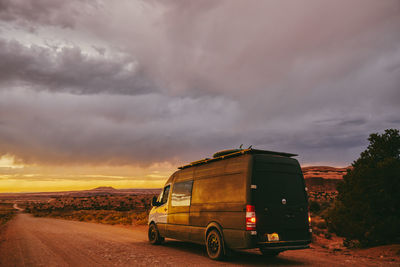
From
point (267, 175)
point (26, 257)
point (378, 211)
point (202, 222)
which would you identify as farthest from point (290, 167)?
point (26, 257)

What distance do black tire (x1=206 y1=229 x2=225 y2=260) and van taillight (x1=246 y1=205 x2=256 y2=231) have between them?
1211 mm

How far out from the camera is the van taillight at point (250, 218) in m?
7.52

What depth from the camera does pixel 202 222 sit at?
9.19 m

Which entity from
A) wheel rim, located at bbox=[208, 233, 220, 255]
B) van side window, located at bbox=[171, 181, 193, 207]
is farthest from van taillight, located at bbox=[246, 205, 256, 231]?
van side window, located at bbox=[171, 181, 193, 207]

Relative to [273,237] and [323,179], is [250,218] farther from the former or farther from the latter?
[323,179]

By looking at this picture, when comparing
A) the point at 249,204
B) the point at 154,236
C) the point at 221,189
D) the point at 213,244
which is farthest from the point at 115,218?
the point at 249,204

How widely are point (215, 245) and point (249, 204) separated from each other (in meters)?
1.92

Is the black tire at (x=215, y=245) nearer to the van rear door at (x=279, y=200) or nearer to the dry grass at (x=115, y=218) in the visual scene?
the van rear door at (x=279, y=200)

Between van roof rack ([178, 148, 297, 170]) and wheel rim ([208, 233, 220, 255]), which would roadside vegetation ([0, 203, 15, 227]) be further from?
wheel rim ([208, 233, 220, 255])

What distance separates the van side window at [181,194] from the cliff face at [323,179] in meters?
72.2

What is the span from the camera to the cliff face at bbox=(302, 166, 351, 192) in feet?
287

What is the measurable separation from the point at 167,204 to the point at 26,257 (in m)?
4.83

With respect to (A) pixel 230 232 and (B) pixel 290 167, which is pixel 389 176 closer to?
(B) pixel 290 167

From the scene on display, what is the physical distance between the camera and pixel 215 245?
860cm
